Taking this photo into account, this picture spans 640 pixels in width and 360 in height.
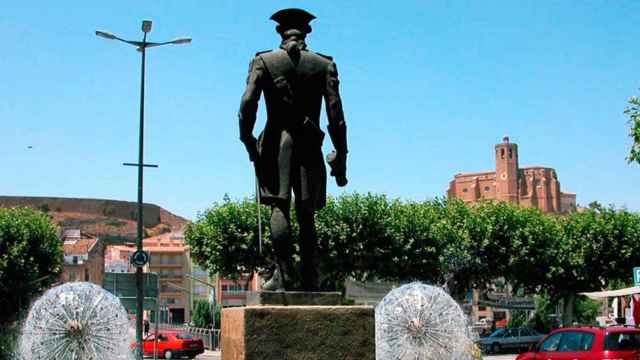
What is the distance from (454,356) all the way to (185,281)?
98.3m

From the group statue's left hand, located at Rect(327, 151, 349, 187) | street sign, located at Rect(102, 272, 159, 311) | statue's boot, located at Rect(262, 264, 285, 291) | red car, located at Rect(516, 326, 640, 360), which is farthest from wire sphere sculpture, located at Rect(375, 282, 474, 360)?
street sign, located at Rect(102, 272, 159, 311)

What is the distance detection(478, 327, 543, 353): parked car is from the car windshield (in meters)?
27.0

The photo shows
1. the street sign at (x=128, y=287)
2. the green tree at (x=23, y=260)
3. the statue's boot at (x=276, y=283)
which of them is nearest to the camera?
the statue's boot at (x=276, y=283)

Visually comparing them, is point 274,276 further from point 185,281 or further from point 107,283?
point 185,281

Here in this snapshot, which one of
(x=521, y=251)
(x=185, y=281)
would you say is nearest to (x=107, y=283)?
(x=521, y=251)

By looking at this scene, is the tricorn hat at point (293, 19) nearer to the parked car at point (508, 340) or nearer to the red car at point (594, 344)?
the red car at point (594, 344)

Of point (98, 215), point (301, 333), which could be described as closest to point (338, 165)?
point (301, 333)

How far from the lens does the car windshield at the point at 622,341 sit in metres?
12.3

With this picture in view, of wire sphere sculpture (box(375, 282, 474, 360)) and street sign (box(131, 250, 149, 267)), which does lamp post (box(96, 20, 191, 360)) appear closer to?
street sign (box(131, 250, 149, 267))

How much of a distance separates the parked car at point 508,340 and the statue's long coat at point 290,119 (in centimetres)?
3336

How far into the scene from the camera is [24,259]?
3944cm

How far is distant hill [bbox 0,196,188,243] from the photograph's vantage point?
183875 mm

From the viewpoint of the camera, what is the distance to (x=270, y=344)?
654cm

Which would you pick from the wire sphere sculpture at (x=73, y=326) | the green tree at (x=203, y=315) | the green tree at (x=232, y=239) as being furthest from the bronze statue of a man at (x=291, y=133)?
the green tree at (x=203, y=315)
